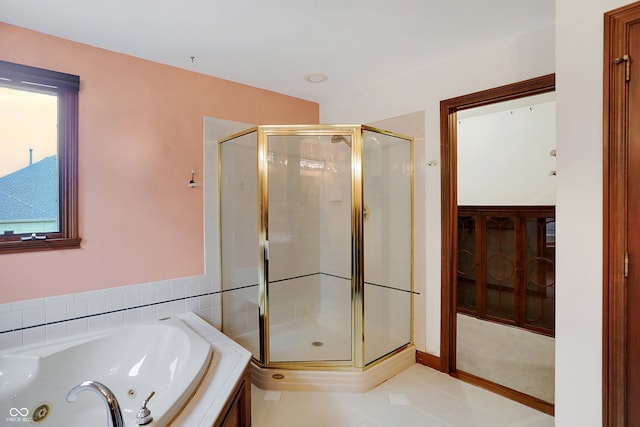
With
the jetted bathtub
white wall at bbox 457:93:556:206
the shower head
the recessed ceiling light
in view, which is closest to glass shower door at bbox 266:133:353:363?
the shower head

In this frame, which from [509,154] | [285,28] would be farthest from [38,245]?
[509,154]

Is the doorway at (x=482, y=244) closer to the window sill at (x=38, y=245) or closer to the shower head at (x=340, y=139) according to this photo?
the shower head at (x=340, y=139)

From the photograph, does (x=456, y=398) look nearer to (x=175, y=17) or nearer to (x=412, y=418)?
(x=412, y=418)

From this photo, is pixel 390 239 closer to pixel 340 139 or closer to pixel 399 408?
pixel 340 139

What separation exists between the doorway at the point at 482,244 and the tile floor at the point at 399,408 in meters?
0.17

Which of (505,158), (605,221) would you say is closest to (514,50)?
(605,221)

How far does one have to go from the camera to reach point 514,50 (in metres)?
2.09

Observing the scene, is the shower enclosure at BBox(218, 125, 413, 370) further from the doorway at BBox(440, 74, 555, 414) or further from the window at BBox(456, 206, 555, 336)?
the window at BBox(456, 206, 555, 336)

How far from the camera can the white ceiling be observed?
173 centimetres

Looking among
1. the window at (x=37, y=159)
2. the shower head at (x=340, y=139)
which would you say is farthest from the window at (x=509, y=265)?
the window at (x=37, y=159)

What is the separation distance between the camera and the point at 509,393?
2184mm

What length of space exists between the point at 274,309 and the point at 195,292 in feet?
2.12

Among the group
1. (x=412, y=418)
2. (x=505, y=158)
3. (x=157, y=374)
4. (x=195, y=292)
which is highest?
(x=505, y=158)

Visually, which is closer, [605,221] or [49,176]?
[605,221]
